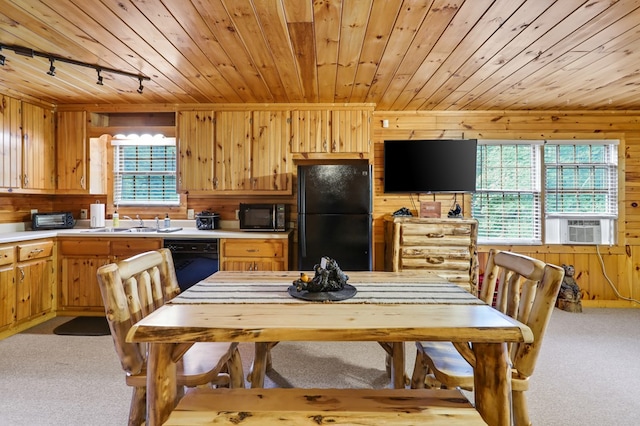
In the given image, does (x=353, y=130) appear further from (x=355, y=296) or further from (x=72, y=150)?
(x=72, y=150)

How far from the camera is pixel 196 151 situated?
3.77 m

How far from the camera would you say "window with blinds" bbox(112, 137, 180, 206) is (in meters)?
4.13

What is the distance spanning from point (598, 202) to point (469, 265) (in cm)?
205

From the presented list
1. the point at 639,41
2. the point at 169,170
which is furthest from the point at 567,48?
the point at 169,170

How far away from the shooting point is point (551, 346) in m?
2.87

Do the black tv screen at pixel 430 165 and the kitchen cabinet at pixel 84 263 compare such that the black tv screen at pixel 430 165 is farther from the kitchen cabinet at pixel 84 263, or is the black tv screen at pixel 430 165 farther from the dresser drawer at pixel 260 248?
the kitchen cabinet at pixel 84 263

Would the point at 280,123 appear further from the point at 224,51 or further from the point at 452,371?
the point at 452,371

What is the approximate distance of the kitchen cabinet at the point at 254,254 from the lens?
11.2ft

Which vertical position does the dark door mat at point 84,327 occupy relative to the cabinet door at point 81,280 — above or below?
below

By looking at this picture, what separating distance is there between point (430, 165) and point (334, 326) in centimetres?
320

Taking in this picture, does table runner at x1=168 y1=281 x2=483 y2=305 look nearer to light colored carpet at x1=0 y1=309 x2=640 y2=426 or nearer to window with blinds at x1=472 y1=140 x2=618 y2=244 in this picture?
light colored carpet at x1=0 y1=309 x2=640 y2=426

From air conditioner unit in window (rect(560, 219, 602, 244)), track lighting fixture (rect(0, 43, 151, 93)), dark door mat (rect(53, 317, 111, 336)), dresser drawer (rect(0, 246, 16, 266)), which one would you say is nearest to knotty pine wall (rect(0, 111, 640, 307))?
air conditioner unit in window (rect(560, 219, 602, 244))

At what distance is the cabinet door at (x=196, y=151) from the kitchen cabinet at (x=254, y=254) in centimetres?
81

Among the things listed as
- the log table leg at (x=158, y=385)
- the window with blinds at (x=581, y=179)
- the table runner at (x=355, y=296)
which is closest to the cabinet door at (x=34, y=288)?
the table runner at (x=355, y=296)
